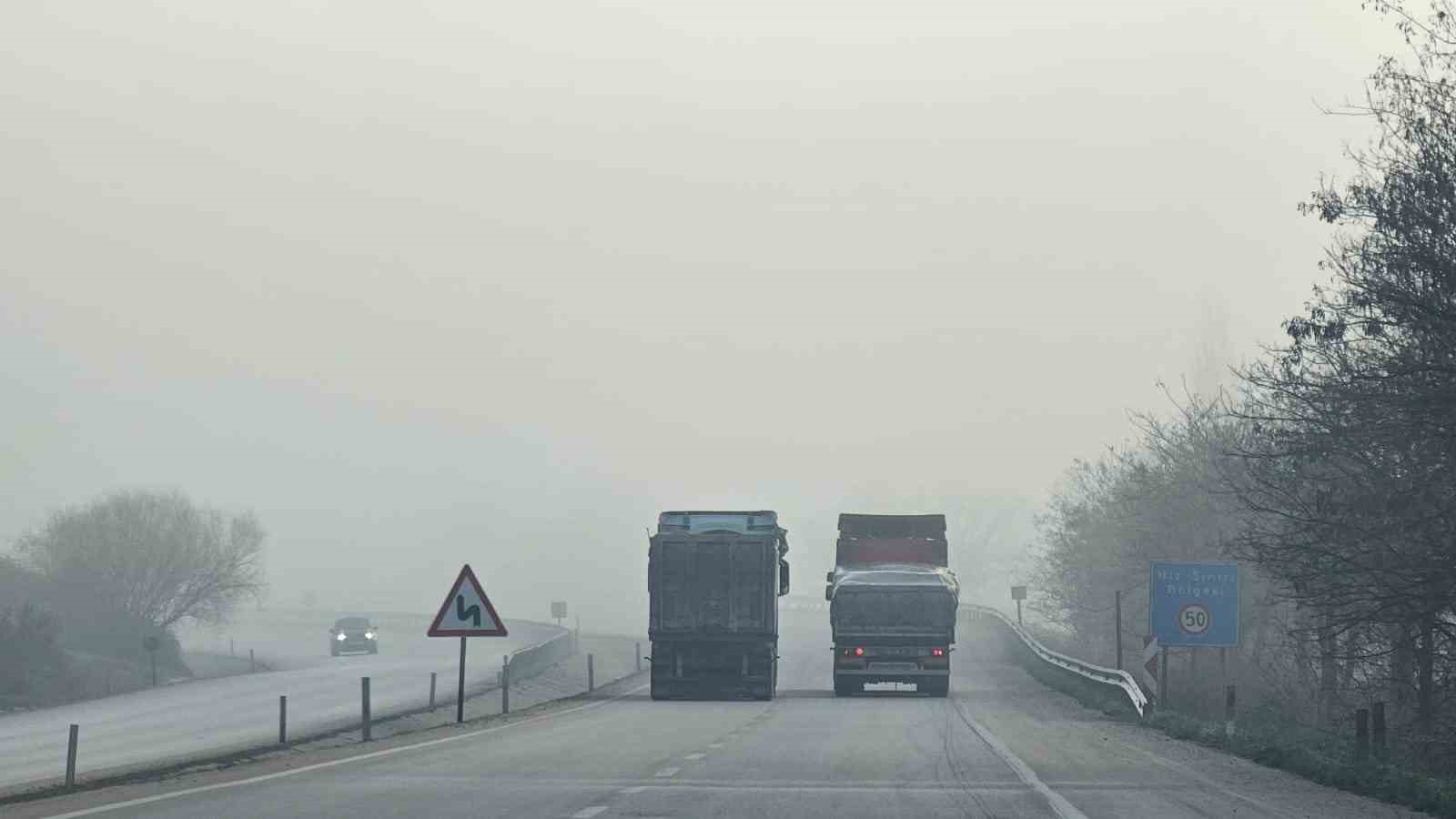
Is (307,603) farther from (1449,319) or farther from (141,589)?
(1449,319)

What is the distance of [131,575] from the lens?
9581 cm

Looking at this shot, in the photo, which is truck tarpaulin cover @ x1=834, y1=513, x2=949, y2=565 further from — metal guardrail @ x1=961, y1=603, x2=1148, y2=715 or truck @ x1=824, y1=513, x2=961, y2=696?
truck @ x1=824, y1=513, x2=961, y2=696

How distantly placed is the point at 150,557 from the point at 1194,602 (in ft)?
242

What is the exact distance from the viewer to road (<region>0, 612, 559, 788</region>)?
36406 mm

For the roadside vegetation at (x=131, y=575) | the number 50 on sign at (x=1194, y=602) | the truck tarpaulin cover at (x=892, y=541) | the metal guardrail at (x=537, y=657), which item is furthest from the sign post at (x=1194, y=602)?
the roadside vegetation at (x=131, y=575)

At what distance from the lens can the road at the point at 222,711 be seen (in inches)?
1433

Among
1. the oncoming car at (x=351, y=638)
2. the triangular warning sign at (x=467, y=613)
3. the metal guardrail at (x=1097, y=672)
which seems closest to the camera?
the triangular warning sign at (x=467, y=613)

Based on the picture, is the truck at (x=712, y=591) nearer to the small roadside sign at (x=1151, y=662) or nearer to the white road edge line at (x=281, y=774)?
the white road edge line at (x=281, y=774)

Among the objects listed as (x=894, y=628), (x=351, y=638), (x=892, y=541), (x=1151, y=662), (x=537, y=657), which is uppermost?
(x=892, y=541)

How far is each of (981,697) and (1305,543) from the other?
20717mm

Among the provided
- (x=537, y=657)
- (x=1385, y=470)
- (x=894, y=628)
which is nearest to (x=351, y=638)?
(x=537, y=657)

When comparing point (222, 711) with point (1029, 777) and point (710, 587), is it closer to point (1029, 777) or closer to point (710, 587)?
point (710, 587)

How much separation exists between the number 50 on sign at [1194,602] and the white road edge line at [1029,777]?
4.16m

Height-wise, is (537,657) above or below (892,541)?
below
